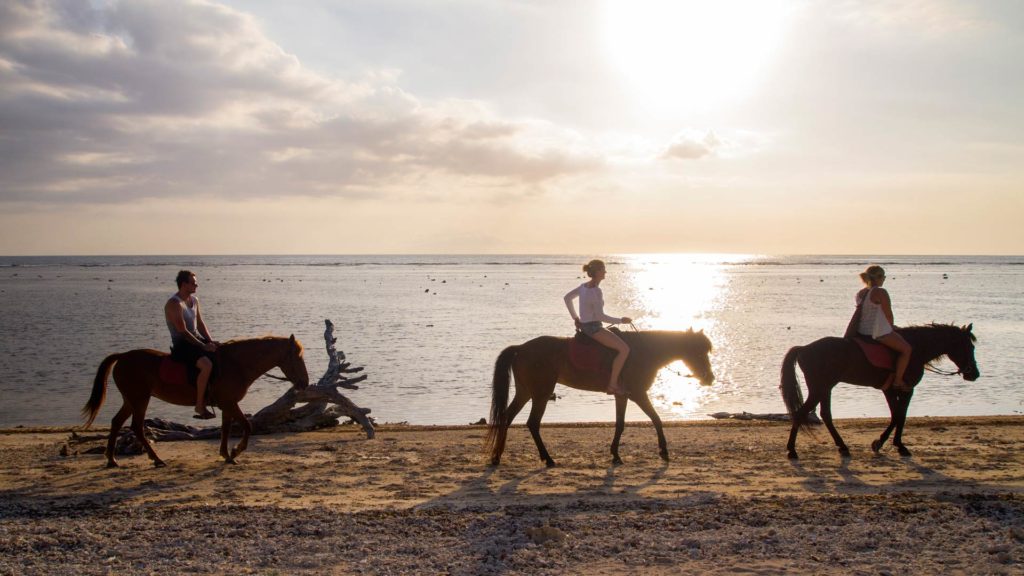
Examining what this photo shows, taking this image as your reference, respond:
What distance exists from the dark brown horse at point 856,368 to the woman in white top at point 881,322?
0.76 feet

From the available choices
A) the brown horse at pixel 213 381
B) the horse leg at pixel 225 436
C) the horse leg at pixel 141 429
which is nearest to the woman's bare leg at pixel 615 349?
the brown horse at pixel 213 381

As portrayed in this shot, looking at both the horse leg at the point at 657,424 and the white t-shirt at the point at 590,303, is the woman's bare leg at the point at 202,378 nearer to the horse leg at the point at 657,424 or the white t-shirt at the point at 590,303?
the white t-shirt at the point at 590,303

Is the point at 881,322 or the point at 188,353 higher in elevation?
the point at 881,322

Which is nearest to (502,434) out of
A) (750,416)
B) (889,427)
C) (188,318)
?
(188,318)

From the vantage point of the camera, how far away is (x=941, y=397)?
18312 millimetres

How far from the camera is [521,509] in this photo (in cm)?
774

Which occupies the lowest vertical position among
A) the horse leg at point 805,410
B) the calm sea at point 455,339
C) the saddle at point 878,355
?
the calm sea at point 455,339

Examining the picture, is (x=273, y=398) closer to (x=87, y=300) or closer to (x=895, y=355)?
(x=895, y=355)

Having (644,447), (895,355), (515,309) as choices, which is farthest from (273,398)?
(515,309)

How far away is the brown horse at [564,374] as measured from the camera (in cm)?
1032

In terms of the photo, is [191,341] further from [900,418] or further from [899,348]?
[900,418]

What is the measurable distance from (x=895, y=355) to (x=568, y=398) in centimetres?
914

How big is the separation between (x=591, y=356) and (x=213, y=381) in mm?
5040

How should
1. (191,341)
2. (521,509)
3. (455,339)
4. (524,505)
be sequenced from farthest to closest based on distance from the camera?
(455,339), (191,341), (524,505), (521,509)
